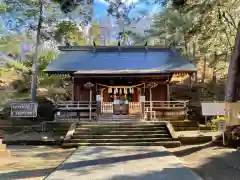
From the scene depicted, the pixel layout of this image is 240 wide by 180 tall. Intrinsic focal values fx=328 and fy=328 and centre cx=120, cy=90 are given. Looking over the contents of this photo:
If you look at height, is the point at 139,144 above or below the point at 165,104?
below

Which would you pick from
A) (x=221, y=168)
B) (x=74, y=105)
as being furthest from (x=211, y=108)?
(x=74, y=105)

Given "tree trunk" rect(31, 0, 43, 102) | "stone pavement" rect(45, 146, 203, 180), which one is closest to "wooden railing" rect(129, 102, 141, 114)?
"tree trunk" rect(31, 0, 43, 102)

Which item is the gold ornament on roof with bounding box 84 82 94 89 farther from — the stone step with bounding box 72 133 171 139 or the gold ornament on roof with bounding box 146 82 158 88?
the stone step with bounding box 72 133 171 139

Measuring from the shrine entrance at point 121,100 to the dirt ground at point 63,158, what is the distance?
7.50 meters

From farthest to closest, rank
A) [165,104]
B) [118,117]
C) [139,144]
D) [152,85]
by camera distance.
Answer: [152,85], [165,104], [118,117], [139,144]

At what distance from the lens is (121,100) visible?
2144 centimetres

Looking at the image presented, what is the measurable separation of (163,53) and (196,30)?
9212 mm

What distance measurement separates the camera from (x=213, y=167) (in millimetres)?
9086

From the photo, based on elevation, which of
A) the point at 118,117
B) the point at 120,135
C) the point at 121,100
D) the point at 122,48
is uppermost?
the point at 122,48

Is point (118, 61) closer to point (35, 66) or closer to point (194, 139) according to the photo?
point (35, 66)

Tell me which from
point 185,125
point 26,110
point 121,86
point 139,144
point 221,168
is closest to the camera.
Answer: point 221,168

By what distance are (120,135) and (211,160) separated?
5.72m

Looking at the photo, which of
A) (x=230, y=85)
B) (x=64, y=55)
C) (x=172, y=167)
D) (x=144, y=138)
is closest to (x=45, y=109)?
(x=64, y=55)

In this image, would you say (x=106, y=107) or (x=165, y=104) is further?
(x=106, y=107)
